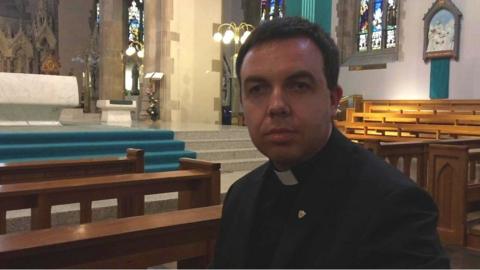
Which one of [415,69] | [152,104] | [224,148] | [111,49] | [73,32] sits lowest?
[224,148]

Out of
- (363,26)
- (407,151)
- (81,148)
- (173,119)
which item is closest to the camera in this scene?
(407,151)

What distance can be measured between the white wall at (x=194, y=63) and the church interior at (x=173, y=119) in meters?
0.03

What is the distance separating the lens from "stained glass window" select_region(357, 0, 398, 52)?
1273cm

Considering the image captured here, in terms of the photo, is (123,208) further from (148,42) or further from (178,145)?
(148,42)

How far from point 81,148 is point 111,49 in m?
8.95

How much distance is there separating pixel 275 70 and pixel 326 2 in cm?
685

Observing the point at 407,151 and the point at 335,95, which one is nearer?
the point at 335,95

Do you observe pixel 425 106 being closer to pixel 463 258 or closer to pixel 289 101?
pixel 463 258

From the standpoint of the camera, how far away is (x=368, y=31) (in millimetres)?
13461

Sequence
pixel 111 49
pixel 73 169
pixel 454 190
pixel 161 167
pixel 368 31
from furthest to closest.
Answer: pixel 111 49, pixel 368 31, pixel 161 167, pixel 454 190, pixel 73 169

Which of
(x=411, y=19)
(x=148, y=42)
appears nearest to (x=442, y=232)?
(x=148, y=42)

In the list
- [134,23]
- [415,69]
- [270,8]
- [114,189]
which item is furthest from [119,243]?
[134,23]

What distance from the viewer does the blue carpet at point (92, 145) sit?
528 centimetres

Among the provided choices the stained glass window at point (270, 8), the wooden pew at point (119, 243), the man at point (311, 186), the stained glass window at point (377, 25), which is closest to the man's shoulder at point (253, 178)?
the man at point (311, 186)
